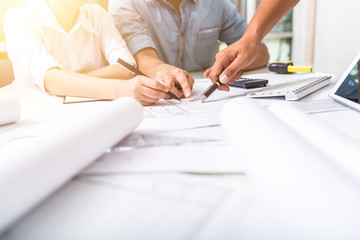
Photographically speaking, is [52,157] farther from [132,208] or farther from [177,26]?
[177,26]

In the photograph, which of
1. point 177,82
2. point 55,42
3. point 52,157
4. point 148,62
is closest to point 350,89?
point 177,82

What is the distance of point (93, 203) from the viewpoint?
0.21 m

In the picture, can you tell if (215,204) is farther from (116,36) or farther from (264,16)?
(116,36)

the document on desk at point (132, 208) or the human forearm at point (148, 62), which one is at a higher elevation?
the document on desk at point (132, 208)

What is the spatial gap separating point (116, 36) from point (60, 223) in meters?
0.90

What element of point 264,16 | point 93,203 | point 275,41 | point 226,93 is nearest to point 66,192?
point 93,203

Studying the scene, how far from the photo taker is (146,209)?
200 millimetres

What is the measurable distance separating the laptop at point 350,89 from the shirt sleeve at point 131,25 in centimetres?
67

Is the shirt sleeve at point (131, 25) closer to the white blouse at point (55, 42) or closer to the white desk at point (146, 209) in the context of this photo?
the white blouse at point (55, 42)

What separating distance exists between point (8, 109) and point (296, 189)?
0.46m

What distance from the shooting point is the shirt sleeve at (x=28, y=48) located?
2.46 ft

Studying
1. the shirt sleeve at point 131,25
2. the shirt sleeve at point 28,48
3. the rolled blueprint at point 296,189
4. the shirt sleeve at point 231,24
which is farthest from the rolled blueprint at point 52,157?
the shirt sleeve at point 231,24

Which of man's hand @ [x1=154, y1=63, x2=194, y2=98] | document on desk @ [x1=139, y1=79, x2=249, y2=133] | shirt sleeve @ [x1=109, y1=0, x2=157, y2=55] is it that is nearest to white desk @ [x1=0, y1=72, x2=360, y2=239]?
document on desk @ [x1=139, y1=79, x2=249, y2=133]

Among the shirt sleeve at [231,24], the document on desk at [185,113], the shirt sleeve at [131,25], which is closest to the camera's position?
the document on desk at [185,113]
